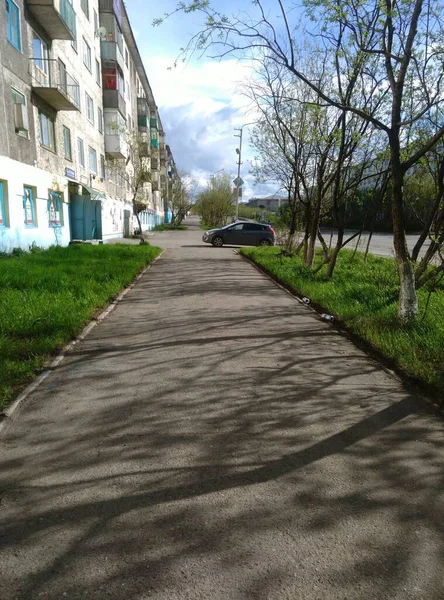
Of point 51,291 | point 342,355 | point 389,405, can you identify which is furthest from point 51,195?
point 389,405

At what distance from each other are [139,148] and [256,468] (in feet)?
94.4

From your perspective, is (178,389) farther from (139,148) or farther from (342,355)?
(139,148)

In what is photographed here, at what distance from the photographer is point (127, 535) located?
7.46 feet

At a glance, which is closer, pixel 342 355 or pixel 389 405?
pixel 389 405

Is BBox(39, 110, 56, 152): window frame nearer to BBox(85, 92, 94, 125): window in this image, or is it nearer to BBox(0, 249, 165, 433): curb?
BBox(85, 92, 94, 125): window

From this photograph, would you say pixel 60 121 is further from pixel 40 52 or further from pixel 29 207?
pixel 29 207

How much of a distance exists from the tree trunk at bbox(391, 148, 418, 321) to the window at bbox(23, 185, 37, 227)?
43.2 ft

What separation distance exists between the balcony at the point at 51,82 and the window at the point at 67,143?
1.68 meters

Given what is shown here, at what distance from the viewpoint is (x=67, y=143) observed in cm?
2097

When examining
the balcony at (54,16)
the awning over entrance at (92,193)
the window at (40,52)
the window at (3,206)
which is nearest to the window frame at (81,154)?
the awning over entrance at (92,193)

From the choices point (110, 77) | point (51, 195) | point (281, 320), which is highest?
point (110, 77)

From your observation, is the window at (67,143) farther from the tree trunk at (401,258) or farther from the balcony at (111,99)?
the tree trunk at (401,258)

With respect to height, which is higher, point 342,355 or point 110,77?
point 110,77

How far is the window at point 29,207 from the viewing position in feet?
52.9
